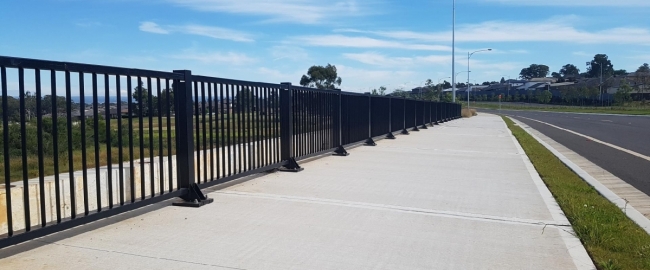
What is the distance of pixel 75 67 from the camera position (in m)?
4.76

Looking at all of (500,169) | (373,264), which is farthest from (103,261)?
(500,169)

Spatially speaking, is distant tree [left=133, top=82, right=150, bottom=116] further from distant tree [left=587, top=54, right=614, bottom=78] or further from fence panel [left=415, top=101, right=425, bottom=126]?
distant tree [left=587, top=54, right=614, bottom=78]

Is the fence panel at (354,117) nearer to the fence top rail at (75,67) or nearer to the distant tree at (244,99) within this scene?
the distant tree at (244,99)

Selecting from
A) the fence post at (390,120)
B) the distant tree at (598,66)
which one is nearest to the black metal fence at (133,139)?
the fence post at (390,120)

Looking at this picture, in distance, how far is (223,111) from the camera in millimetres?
7074

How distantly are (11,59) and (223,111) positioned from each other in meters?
3.11

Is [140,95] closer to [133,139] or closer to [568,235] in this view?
[133,139]

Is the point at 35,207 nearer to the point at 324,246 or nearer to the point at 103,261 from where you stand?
the point at 103,261

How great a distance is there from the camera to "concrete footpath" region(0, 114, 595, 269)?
14.5 feet

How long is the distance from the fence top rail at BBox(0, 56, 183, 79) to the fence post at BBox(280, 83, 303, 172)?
3050 millimetres

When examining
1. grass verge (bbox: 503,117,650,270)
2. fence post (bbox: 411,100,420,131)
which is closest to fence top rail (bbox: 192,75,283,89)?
grass verge (bbox: 503,117,650,270)

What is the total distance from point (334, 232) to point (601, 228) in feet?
8.52

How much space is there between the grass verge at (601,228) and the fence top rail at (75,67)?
4.39 m

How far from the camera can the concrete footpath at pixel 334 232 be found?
4.41 metres
